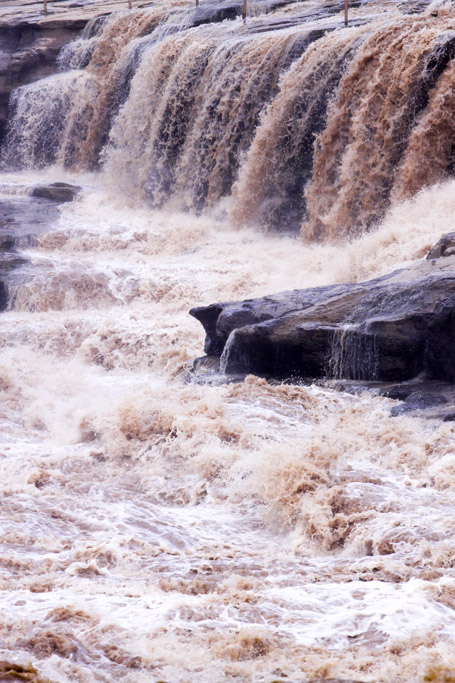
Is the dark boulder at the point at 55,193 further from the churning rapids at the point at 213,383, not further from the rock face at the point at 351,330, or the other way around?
the rock face at the point at 351,330

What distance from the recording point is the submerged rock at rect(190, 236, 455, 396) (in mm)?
6469

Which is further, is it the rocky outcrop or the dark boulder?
the rocky outcrop

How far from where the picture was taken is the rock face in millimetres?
6477

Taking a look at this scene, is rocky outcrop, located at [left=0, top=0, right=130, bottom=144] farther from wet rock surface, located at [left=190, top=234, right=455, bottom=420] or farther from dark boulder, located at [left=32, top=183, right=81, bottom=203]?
wet rock surface, located at [left=190, top=234, right=455, bottom=420]

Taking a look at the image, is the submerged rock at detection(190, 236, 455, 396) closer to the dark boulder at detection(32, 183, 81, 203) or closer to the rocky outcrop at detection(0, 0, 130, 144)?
the dark boulder at detection(32, 183, 81, 203)

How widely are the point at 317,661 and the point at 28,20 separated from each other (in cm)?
2037

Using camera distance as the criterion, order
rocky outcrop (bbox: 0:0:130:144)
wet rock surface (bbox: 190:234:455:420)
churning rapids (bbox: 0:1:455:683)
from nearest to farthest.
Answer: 1. churning rapids (bbox: 0:1:455:683)
2. wet rock surface (bbox: 190:234:455:420)
3. rocky outcrop (bbox: 0:0:130:144)

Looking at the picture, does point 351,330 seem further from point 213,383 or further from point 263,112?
point 263,112

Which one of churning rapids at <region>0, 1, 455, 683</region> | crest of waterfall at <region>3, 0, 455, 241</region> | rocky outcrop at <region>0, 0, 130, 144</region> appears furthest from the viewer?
rocky outcrop at <region>0, 0, 130, 144</region>

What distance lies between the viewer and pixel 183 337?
30.5 ft

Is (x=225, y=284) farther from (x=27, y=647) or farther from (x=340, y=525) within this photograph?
(x=27, y=647)

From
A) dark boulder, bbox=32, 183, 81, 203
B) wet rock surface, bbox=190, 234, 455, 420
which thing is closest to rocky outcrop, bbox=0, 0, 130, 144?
dark boulder, bbox=32, 183, 81, 203

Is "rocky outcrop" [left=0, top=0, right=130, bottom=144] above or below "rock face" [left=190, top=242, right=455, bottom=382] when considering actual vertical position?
above

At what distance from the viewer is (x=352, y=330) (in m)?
6.81
